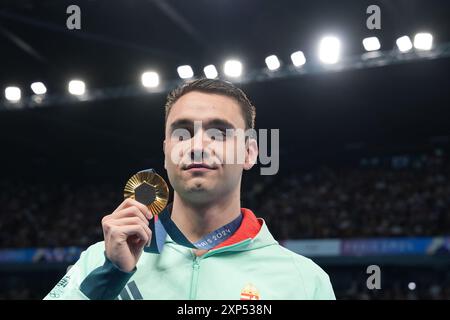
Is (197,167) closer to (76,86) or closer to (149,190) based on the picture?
(149,190)

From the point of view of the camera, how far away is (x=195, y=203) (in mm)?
1836

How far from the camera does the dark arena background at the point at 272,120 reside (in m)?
11.8

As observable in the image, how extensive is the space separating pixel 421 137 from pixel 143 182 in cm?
1747

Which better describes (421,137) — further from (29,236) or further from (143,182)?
(143,182)

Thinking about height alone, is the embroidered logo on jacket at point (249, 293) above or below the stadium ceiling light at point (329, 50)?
below

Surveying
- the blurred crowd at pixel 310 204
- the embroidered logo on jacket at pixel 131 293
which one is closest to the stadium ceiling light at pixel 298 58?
the blurred crowd at pixel 310 204

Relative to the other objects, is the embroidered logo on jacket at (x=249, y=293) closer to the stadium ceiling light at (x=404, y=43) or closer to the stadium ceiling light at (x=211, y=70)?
the stadium ceiling light at (x=404, y=43)

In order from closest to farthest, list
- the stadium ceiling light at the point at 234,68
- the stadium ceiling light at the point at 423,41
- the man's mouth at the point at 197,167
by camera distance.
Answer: the man's mouth at the point at 197,167
the stadium ceiling light at the point at 423,41
the stadium ceiling light at the point at 234,68

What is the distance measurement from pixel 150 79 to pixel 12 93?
3811mm

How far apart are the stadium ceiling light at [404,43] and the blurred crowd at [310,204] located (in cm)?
478

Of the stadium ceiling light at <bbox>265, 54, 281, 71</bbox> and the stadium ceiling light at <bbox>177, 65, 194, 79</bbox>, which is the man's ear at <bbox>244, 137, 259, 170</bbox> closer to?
the stadium ceiling light at <bbox>265, 54, 281, 71</bbox>

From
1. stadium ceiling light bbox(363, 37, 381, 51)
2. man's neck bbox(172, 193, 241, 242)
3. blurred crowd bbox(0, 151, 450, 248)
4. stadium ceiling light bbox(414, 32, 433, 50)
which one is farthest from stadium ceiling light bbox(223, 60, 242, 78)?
man's neck bbox(172, 193, 241, 242)

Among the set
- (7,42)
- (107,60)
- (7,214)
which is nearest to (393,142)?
(107,60)
